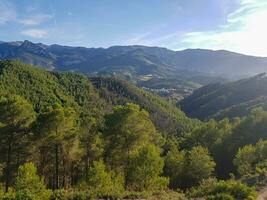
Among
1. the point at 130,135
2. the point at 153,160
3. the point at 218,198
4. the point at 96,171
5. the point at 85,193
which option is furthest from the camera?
the point at 130,135

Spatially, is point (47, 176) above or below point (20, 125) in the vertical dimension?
below

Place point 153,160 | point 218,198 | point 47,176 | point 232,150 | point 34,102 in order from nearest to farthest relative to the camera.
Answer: point 218,198
point 153,160
point 47,176
point 232,150
point 34,102

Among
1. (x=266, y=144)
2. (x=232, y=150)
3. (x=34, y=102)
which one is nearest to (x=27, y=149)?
(x=266, y=144)

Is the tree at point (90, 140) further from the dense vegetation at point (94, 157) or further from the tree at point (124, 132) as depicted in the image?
the tree at point (124, 132)

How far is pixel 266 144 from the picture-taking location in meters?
68.1

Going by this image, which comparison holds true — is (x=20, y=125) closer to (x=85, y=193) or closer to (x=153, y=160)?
(x=153, y=160)

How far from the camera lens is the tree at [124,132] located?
59219mm

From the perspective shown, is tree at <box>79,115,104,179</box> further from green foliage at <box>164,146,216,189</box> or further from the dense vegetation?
green foliage at <box>164,146,216,189</box>

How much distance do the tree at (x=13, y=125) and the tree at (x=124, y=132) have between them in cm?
1247

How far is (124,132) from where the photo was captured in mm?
59656

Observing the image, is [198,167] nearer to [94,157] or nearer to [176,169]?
[176,169]

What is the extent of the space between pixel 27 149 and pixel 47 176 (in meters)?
14.9

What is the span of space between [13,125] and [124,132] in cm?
1697

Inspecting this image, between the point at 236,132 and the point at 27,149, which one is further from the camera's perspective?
the point at 236,132
